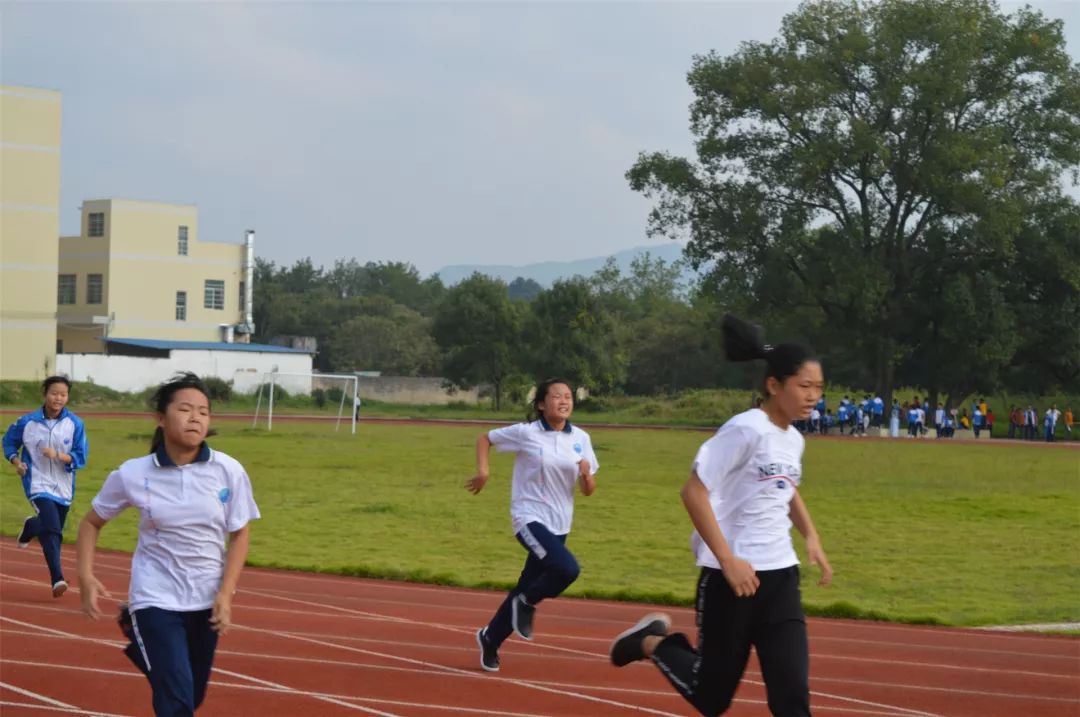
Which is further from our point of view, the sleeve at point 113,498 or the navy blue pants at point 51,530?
the navy blue pants at point 51,530

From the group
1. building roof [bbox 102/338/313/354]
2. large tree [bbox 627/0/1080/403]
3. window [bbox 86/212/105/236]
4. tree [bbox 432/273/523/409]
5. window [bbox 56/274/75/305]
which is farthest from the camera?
window [bbox 56/274/75/305]

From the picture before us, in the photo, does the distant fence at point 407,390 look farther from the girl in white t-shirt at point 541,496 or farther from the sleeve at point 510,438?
the girl in white t-shirt at point 541,496

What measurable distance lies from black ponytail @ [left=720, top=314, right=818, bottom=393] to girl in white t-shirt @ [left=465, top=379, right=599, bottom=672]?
11.3 ft

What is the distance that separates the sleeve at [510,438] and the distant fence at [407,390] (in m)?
71.2

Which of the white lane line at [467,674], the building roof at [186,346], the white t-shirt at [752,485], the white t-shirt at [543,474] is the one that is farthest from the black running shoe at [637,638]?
the building roof at [186,346]

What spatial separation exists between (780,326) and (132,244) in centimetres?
3417

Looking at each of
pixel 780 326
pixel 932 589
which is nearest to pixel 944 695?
pixel 932 589

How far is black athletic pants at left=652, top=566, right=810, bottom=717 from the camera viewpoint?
554 cm

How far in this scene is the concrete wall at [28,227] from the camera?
68.7m

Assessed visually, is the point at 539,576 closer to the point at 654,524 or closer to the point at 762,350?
the point at 762,350

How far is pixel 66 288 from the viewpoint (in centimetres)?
8138

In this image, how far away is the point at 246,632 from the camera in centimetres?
1073

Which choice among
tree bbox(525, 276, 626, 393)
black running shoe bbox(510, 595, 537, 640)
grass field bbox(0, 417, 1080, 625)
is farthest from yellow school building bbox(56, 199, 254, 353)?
black running shoe bbox(510, 595, 537, 640)

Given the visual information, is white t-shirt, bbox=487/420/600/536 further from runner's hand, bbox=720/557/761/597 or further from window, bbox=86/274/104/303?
window, bbox=86/274/104/303
